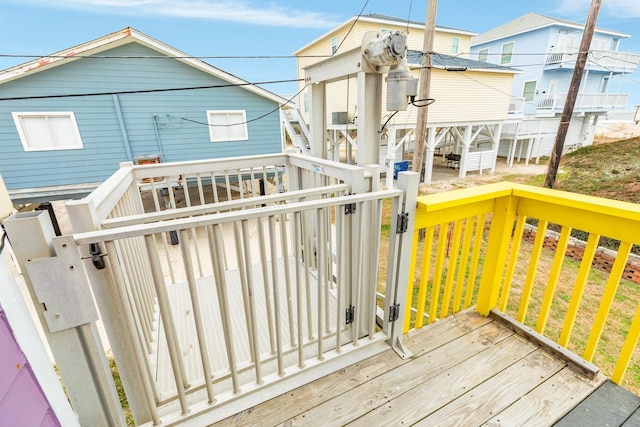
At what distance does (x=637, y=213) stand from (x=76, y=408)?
8.39ft

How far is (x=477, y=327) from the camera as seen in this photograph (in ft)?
6.56

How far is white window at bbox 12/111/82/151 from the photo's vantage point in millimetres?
6312

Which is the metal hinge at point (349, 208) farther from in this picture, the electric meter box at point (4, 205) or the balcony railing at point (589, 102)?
the balcony railing at point (589, 102)

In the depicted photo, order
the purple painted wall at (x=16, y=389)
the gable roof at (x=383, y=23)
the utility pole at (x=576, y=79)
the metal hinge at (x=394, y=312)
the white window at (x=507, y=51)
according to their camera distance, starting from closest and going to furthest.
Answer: the purple painted wall at (x=16, y=389), the metal hinge at (x=394, y=312), the utility pole at (x=576, y=79), the gable roof at (x=383, y=23), the white window at (x=507, y=51)

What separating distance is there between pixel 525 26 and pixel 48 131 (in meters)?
20.6

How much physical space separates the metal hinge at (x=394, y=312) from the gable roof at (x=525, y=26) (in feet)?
62.0

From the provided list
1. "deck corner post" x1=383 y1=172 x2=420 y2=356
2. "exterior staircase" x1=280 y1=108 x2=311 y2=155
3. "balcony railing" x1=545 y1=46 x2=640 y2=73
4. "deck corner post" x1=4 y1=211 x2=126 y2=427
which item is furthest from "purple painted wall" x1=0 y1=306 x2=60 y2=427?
"balcony railing" x1=545 y1=46 x2=640 y2=73

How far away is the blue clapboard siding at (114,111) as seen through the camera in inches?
245

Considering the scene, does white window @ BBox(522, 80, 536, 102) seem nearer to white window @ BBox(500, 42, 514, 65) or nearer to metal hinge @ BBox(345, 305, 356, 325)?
white window @ BBox(500, 42, 514, 65)

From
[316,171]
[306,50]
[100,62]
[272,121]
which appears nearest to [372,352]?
[316,171]

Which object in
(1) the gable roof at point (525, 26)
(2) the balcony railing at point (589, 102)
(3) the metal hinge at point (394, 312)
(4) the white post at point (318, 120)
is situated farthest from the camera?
(2) the balcony railing at point (589, 102)

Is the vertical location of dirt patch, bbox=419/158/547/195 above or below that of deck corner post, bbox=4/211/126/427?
below

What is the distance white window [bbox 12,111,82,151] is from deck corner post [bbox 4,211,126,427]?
7.57 m


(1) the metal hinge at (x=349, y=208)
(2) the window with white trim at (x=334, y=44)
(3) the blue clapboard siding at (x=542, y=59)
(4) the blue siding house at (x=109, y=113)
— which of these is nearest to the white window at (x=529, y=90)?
(3) the blue clapboard siding at (x=542, y=59)
